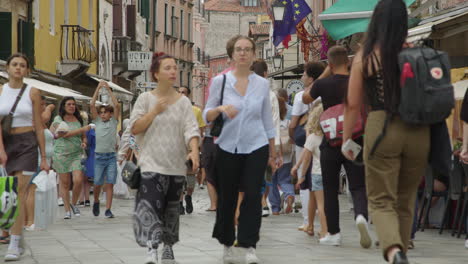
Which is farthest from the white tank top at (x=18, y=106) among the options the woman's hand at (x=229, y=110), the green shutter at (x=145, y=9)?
the green shutter at (x=145, y=9)

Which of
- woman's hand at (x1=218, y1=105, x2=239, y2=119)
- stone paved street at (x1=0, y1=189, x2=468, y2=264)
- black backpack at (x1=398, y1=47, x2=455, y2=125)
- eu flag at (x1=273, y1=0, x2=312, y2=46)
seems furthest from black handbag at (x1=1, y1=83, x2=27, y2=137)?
eu flag at (x1=273, y1=0, x2=312, y2=46)

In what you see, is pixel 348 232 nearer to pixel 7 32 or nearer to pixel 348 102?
pixel 348 102

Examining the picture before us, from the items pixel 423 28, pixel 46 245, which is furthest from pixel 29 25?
pixel 46 245

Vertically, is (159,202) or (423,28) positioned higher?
(423,28)

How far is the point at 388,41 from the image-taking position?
6.56 meters

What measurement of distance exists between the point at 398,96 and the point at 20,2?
22733mm

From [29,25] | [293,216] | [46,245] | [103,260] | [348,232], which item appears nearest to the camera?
[103,260]

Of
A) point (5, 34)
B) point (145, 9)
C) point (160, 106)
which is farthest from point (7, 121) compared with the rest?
point (145, 9)

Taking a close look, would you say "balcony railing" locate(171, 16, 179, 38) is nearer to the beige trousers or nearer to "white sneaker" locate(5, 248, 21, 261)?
"white sneaker" locate(5, 248, 21, 261)

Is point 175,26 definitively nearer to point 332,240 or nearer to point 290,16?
point 290,16

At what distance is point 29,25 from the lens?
27.8 m

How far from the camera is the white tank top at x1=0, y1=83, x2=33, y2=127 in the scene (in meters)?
10.2

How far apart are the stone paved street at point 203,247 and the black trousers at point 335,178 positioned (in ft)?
1.27

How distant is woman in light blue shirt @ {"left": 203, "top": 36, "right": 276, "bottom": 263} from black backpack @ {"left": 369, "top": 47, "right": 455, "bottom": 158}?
2.53m
